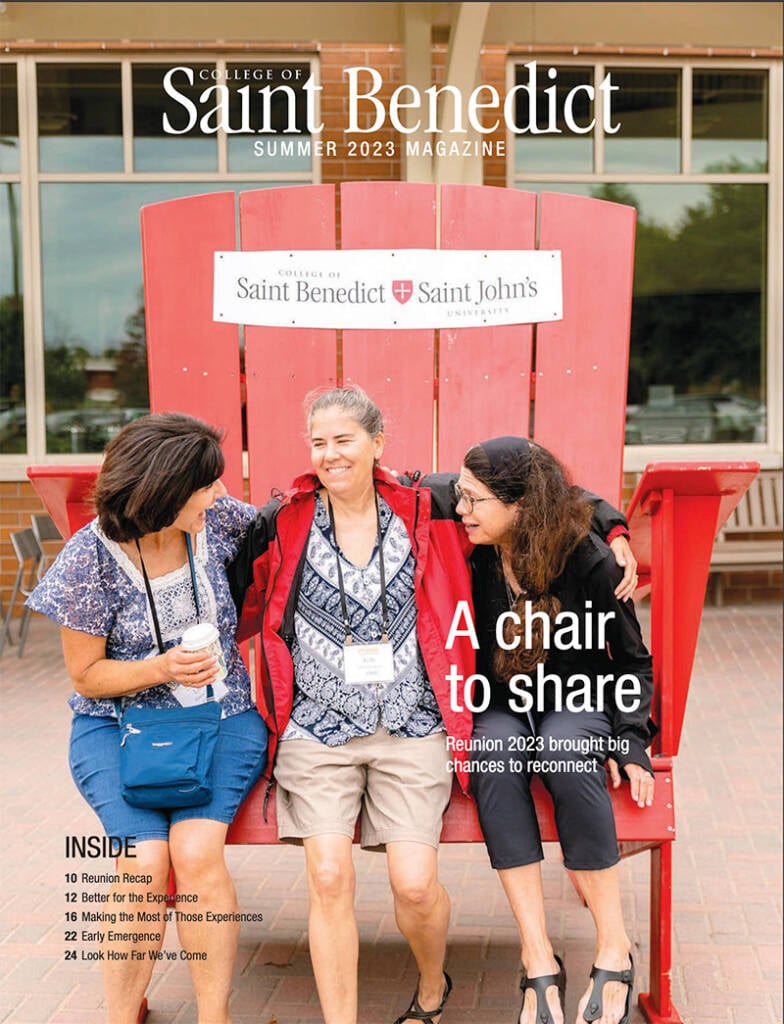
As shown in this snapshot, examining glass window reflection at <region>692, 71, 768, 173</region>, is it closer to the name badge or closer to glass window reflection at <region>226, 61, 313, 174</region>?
glass window reflection at <region>226, 61, 313, 174</region>

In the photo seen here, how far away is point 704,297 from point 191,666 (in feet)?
21.5

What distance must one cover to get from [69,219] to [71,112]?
0.65 metres

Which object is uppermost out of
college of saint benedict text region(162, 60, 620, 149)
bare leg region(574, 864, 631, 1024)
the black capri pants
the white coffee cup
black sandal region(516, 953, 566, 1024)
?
college of saint benedict text region(162, 60, 620, 149)

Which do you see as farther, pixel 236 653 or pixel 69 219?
pixel 69 219

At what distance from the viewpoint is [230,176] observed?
7.61 m

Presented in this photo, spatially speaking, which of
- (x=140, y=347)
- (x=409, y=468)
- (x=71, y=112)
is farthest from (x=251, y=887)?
(x=71, y=112)

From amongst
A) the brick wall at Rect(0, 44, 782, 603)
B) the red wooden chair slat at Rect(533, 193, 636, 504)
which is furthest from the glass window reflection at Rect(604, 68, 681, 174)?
the red wooden chair slat at Rect(533, 193, 636, 504)

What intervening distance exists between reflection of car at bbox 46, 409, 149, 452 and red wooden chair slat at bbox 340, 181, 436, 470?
4760 millimetres

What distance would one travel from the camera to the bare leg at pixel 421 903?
241cm

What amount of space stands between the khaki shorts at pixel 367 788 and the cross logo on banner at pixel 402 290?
1.33 m

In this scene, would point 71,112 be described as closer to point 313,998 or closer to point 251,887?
point 251,887

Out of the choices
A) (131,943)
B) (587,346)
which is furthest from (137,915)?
(587,346)

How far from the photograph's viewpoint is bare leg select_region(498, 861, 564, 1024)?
238 cm

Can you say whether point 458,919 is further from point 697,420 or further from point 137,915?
point 697,420
